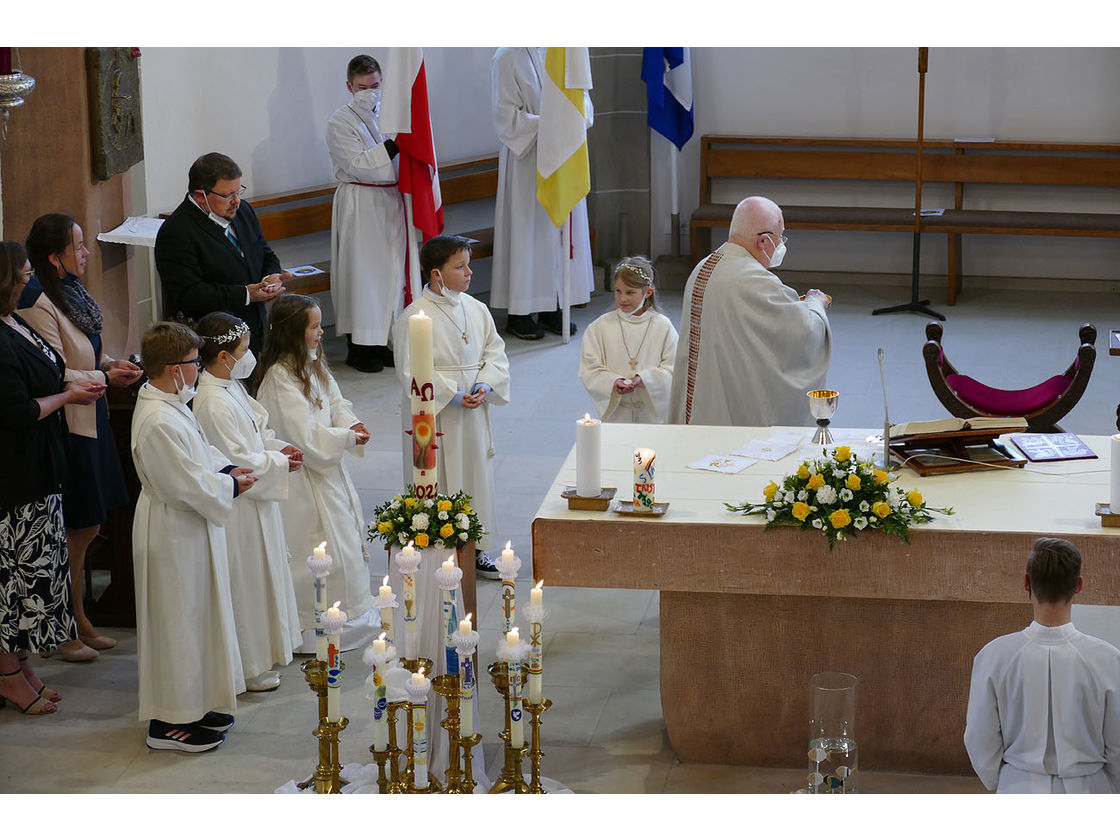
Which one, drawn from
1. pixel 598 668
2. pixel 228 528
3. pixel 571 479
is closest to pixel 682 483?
pixel 571 479

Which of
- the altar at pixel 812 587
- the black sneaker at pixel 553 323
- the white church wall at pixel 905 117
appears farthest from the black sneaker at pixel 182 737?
the white church wall at pixel 905 117

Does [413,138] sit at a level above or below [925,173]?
above

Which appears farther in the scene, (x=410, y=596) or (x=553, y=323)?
(x=553, y=323)

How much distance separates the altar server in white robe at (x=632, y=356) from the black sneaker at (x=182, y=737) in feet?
7.21

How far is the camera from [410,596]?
13.7 ft

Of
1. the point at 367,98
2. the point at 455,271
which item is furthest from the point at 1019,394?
the point at 367,98

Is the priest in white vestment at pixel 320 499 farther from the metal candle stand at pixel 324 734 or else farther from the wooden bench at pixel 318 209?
the wooden bench at pixel 318 209

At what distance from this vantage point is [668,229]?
42.9 feet

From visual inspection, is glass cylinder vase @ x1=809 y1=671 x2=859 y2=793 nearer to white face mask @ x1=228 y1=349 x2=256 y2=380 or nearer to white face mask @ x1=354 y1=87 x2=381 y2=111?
white face mask @ x1=228 y1=349 x2=256 y2=380

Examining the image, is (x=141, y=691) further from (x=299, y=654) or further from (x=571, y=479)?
(x=571, y=479)

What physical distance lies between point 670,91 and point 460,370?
614 centimetres

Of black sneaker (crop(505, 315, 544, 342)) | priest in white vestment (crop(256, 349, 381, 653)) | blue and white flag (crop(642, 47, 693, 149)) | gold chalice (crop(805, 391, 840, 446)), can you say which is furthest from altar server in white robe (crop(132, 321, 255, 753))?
blue and white flag (crop(642, 47, 693, 149))

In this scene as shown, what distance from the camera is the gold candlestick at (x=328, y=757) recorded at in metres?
4.12

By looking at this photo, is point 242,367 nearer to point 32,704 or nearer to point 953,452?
point 32,704
